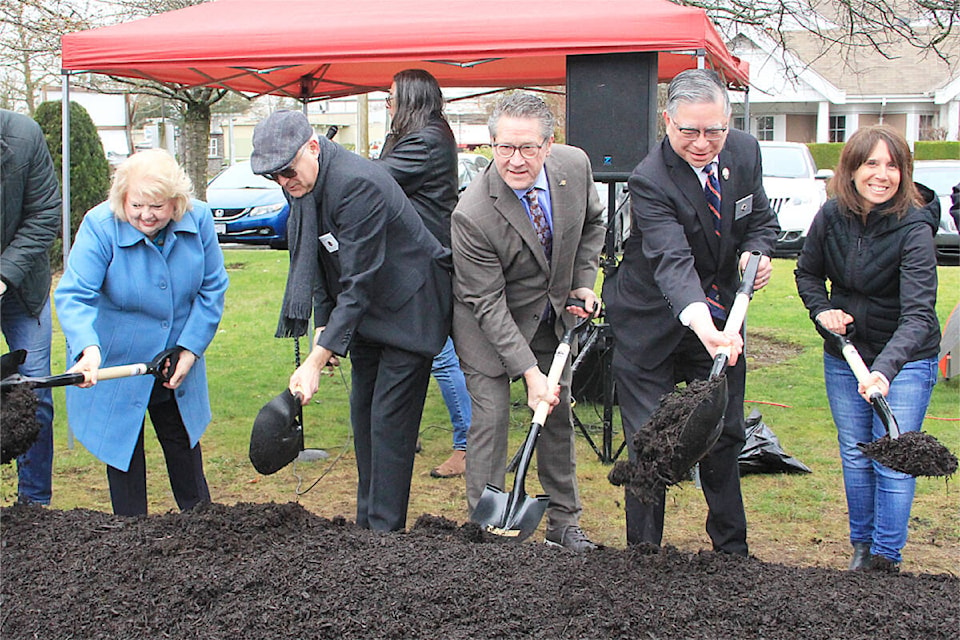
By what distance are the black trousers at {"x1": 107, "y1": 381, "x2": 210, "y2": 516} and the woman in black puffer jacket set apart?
227cm

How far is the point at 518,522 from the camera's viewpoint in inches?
109

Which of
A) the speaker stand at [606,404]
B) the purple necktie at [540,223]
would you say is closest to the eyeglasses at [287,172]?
the purple necktie at [540,223]

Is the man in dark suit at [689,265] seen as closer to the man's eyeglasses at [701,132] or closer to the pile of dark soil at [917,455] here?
the man's eyeglasses at [701,132]

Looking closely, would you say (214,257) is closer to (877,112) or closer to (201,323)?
(201,323)

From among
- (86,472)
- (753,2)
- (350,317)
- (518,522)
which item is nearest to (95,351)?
(350,317)

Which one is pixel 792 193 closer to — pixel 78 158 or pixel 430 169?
pixel 78 158

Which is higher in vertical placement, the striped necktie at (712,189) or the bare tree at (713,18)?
the bare tree at (713,18)

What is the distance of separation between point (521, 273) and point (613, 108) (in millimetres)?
1637

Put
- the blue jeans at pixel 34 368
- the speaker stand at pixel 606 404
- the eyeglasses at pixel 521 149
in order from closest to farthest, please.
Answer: the eyeglasses at pixel 521 149 → the blue jeans at pixel 34 368 → the speaker stand at pixel 606 404

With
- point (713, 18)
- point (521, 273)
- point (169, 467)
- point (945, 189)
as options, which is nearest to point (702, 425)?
point (521, 273)

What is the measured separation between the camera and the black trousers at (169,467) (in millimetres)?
3416

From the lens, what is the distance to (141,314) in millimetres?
3285

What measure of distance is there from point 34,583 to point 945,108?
102 feet

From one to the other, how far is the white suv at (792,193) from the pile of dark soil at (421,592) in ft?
36.1
